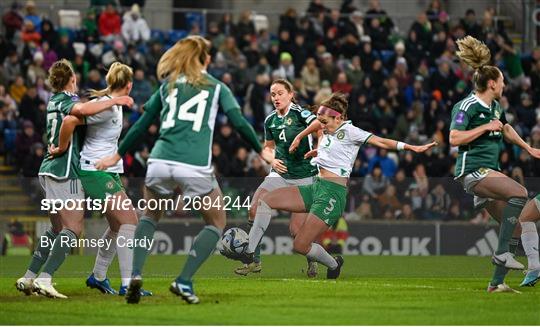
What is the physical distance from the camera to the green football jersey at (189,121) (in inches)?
438

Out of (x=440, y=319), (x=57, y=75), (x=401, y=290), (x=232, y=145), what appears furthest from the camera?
(x=232, y=145)

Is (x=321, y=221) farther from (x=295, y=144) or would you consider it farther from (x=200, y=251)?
(x=200, y=251)

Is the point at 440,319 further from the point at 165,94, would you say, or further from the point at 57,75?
the point at 57,75

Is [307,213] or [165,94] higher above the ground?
[165,94]

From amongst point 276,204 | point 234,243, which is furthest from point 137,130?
point 276,204

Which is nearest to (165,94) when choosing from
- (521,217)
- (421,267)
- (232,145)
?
(521,217)

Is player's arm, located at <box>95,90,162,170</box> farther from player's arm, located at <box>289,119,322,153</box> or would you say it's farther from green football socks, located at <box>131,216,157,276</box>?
player's arm, located at <box>289,119,322,153</box>

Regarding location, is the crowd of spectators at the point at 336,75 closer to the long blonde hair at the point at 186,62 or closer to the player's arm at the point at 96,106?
the player's arm at the point at 96,106

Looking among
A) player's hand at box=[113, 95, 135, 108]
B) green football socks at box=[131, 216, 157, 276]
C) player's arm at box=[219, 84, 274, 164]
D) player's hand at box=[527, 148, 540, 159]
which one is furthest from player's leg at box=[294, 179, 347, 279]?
player's arm at box=[219, 84, 274, 164]

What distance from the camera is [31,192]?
22688mm

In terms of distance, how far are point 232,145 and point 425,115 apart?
5.66 metres

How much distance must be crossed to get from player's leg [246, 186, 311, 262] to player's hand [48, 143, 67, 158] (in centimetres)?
373

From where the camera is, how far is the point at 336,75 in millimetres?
29188

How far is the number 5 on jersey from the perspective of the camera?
440 inches
